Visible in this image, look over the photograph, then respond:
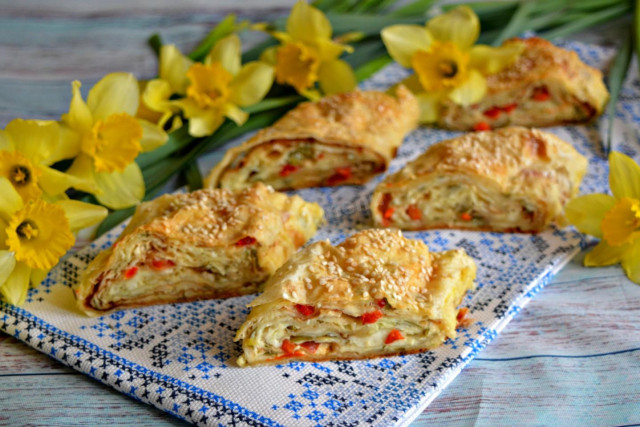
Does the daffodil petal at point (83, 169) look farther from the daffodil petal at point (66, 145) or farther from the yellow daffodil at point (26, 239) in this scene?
the yellow daffodil at point (26, 239)

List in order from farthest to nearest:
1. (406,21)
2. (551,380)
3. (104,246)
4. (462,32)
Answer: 1. (406,21)
2. (462,32)
3. (104,246)
4. (551,380)

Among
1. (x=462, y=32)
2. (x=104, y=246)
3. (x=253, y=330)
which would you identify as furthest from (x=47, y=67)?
(x=253, y=330)

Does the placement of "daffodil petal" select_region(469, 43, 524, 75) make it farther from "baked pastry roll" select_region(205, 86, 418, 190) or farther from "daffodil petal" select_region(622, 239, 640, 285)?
"daffodil petal" select_region(622, 239, 640, 285)

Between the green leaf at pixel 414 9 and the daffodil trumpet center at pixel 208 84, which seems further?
the green leaf at pixel 414 9

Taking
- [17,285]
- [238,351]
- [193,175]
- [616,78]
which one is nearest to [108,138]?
[193,175]

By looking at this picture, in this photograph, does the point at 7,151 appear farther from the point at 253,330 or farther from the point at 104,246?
the point at 253,330

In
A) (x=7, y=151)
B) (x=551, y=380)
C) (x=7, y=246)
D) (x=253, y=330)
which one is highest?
(x=7, y=151)

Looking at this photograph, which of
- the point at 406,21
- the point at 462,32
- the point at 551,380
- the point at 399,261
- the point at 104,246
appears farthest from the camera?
the point at 406,21

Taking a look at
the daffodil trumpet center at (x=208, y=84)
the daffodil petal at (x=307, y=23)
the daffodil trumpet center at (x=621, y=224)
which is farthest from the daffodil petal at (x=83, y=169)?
the daffodil trumpet center at (x=621, y=224)
